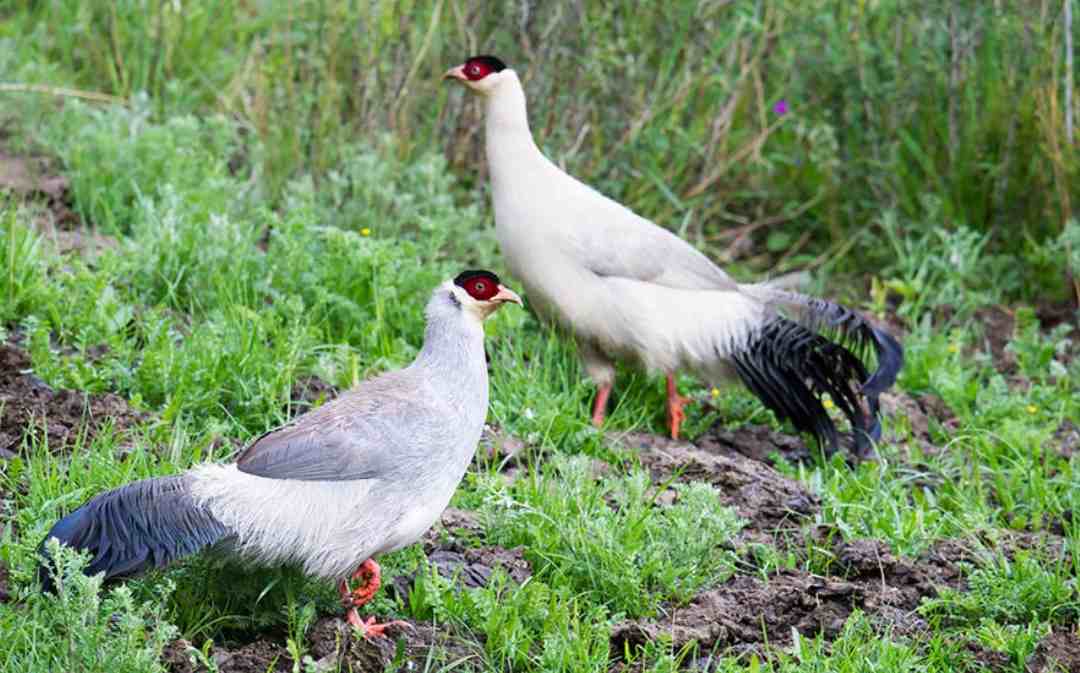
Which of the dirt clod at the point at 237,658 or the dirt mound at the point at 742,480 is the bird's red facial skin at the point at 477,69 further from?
the dirt clod at the point at 237,658

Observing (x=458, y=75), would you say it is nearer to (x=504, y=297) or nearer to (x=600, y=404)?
(x=600, y=404)

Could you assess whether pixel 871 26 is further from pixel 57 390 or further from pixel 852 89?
pixel 57 390

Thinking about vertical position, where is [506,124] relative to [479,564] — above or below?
above

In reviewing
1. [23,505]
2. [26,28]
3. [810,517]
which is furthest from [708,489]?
[26,28]

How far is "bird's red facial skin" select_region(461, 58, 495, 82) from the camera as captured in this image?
6352 millimetres

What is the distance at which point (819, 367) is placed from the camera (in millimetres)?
6348

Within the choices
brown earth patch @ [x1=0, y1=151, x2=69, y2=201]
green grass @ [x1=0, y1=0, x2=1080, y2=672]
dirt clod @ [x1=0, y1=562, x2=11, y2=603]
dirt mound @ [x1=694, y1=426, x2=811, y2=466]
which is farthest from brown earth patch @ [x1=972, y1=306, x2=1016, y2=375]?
dirt clod @ [x1=0, y1=562, x2=11, y2=603]

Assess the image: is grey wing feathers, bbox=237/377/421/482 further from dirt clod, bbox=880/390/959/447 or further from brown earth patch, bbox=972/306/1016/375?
brown earth patch, bbox=972/306/1016/375

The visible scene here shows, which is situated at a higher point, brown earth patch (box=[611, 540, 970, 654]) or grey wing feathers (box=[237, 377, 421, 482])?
grey wing feathers (box=[237, 377, 421, 482])

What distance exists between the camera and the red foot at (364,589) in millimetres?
4340

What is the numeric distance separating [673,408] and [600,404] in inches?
12.6

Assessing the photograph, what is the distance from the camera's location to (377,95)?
773cm

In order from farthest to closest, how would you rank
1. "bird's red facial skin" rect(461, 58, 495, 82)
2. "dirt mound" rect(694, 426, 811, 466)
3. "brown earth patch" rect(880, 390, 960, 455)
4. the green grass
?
"brown earth patch" rect(880, 390, 960, 455) → "bird's red facial skin" rect(461, 58, 495, 82) → "dirt mound" rect(694, 426, 811, 466) → the green grass

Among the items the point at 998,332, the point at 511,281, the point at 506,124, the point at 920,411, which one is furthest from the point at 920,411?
the point at 506,124
